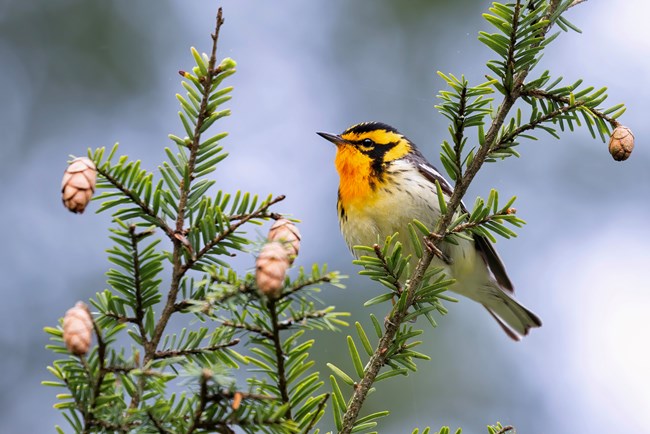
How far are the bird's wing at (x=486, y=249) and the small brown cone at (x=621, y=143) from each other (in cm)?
195

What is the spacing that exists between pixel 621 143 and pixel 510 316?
266 cm

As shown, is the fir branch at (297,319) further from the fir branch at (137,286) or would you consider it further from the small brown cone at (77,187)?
the small brown cone at (77,187)

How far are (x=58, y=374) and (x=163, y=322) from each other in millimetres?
216

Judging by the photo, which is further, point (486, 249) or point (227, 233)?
point (486, 249)

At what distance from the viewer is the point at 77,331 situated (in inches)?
46.6

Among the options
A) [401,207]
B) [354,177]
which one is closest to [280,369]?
[401,207]

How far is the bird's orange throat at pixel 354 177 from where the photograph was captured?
363 cm

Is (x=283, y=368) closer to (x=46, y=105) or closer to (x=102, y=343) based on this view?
(x=102, y=343)

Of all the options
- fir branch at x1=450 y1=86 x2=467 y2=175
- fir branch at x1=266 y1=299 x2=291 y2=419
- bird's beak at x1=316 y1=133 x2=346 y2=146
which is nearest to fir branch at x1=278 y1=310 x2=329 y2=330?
fir branch at x1=266 y1=299 x2=291 y2=419

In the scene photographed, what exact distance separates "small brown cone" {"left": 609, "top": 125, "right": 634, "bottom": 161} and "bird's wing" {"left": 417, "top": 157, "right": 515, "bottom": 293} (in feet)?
6.39

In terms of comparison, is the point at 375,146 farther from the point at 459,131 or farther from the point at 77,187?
the point at 77,187

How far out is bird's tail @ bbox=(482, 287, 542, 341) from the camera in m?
4.30

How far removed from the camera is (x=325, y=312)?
1.34m

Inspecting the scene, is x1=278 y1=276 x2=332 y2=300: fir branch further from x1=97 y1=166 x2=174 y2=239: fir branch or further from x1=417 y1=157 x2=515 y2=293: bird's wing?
x1=417 y1=157 x2=515 y2=293: bird's wing
